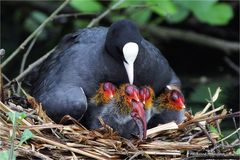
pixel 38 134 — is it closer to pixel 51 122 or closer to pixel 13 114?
pixel 51 122

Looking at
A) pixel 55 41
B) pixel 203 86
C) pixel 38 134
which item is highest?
pixel 55 41

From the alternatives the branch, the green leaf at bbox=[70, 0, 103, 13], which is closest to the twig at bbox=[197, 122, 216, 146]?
the green leaf at bbox=[70, 0, 103, 13]

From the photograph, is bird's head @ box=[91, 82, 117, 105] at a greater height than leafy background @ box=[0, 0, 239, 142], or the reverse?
leafy background @ box=[0, 0, 239, 142]

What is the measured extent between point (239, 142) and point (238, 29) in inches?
197

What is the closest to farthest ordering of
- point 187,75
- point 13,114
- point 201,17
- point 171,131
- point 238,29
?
point 13,114, point 171,131, point 201,17, point 187,75, point 238,29

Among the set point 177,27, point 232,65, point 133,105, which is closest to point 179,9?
point 232,65

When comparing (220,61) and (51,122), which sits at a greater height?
(220,61)

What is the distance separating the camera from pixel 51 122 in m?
5.26

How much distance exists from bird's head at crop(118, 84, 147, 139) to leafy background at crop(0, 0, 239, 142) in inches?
95.9

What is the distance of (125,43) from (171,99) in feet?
1.67

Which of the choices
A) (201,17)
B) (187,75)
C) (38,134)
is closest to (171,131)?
(38,134)

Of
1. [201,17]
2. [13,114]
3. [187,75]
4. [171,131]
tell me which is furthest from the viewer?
[187,75]

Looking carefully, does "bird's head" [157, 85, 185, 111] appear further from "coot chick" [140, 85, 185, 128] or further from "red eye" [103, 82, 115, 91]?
"red eye" [103, 82, 115, 91]

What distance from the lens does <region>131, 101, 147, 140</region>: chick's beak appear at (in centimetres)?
527
